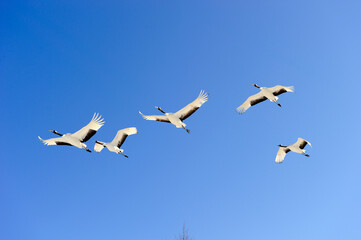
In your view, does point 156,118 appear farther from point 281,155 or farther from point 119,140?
point 281,155

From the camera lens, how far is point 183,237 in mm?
34281

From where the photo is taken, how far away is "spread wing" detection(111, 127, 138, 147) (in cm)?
3141

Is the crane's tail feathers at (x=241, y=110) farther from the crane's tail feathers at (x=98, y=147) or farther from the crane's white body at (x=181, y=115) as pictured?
the crane's tail feathers at (x=98, y=147)

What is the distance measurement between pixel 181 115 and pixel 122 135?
473 centimetres

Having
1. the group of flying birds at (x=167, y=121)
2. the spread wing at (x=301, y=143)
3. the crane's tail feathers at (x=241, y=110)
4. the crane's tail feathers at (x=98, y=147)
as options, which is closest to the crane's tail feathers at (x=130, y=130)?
the group of flying birds at (x=167, y=121)

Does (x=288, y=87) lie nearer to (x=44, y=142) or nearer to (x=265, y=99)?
(x=265, y=99)

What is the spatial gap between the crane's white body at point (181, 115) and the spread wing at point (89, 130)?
10.5 ft

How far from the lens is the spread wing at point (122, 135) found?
31.4 meters

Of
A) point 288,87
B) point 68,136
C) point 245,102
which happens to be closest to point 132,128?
point 68,136

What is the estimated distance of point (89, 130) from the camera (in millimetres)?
30094

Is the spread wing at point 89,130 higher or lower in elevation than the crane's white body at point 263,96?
lower

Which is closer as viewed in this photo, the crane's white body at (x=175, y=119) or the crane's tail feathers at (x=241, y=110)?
the crane's white body at (x=175, y=119)

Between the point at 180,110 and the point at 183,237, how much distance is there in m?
11.0

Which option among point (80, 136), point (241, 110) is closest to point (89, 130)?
point (80, 136)
